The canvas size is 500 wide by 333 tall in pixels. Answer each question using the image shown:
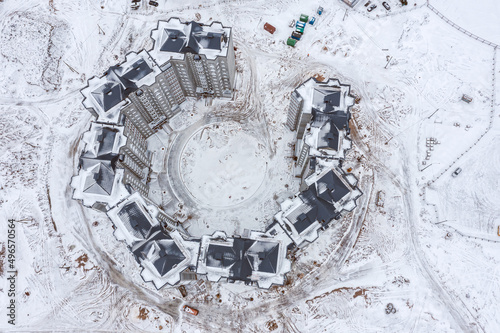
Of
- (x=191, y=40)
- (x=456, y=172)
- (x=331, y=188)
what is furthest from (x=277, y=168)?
(x=456, y=172)

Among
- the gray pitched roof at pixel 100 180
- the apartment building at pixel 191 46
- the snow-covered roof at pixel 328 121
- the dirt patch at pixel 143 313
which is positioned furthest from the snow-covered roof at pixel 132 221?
the snow-covered roof at pixel 328 121

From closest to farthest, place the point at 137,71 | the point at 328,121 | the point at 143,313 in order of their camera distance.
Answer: the point at 328,121, the point at 137,71, the point at 143,313

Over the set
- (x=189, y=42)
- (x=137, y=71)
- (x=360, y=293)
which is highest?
(x=189, y=42)

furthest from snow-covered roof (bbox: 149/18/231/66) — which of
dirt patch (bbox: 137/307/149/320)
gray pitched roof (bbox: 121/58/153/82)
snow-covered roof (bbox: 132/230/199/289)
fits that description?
dirt patch (bbox: 137/307/149/320)

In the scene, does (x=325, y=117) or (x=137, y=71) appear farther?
(x=137, y=71)

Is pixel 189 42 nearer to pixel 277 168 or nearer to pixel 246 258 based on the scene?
pixel 277 168

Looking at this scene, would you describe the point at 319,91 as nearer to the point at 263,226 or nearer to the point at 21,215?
the point at 263,226

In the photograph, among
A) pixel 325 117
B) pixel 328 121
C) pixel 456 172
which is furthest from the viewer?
pixel 456 172
